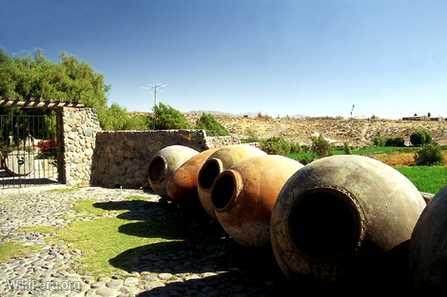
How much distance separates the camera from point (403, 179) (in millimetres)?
4875

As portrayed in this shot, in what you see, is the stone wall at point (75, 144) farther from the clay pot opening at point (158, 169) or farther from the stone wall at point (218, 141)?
the clay pot opening at point (158, 169)

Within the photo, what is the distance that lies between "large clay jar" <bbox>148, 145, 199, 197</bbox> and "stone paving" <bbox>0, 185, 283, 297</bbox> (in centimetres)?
285

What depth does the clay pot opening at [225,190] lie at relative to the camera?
6626 millimetres

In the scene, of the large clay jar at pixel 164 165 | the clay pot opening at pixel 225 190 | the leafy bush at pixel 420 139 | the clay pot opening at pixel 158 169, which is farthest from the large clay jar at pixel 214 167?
the leafy bush at pixel 420 139

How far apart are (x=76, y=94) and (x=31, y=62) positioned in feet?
18.0

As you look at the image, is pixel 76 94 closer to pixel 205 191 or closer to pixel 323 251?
pixel 205 191

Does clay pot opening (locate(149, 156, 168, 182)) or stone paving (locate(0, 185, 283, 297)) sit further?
clay pot opening (locate(149, 156, 168, 182))

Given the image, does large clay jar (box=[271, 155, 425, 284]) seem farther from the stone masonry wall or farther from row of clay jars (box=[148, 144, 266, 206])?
the stone masonry wall

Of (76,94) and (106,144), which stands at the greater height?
(76,94)

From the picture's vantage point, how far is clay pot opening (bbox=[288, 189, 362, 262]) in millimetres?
4383

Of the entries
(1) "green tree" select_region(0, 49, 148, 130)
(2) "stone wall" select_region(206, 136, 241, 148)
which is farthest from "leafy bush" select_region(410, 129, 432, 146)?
(2) "stone wall" select_region(206, 136, 241, 148)

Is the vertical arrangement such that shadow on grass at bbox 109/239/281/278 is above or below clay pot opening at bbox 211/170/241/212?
below

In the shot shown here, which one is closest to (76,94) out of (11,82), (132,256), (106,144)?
(11,82)

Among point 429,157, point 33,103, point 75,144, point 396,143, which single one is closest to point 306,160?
point 429,157
